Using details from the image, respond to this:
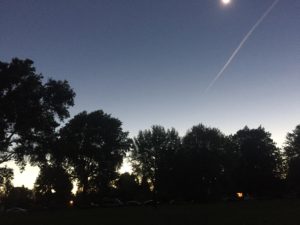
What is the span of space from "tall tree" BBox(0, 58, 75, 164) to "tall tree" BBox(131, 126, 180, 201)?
33.9 metres

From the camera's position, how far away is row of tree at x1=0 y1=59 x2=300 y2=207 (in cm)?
3347

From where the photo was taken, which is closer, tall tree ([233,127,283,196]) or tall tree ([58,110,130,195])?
tall tree ([58,110,130,195])

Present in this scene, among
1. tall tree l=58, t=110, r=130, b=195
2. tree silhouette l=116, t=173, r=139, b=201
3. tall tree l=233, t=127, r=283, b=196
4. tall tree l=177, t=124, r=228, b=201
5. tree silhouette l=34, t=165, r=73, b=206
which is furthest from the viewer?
tree silhouette l=34, t=165, r=73, b=206

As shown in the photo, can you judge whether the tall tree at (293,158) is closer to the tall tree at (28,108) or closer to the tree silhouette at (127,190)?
the tree silhouette at (127,190)

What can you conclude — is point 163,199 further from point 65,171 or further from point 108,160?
point 65,171

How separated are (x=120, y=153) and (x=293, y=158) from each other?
44.3 metres

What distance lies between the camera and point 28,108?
33000 mm

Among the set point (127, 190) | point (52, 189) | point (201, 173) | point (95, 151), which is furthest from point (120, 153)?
point (52, 189)

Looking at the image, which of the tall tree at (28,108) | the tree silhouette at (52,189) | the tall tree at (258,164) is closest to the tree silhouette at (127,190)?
the tree silhouette at (52,189)

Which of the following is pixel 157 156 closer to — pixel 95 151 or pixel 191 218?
pixel 95 151

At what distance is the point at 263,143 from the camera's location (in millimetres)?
83375

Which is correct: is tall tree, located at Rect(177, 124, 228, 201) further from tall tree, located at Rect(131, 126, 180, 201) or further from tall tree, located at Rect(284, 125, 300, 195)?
tall tree, located at Rect(284, 125, 300, 195)

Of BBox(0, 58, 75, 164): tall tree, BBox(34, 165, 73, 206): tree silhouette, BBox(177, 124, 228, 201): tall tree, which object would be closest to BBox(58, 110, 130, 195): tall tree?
BBox(177, 124, 228, 201): tall tree

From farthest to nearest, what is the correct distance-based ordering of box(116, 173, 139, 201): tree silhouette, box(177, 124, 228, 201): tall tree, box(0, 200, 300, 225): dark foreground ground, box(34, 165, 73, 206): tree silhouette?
box(34, 165, 73, 206): tree silhouette → box(116, 173, 139, 201): tree silhouette → box(177, 124, 228, 201): tall tree → box(0, 200, 300, 225): dark foreground ground
